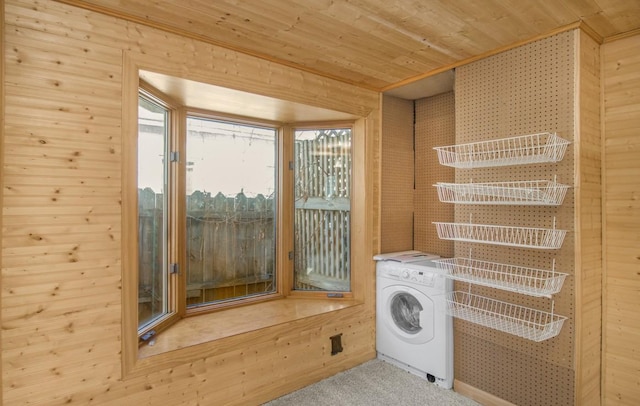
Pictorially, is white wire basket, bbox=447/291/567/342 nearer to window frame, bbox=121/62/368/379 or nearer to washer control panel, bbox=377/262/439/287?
washer control panel, bbox=377/262/439/287

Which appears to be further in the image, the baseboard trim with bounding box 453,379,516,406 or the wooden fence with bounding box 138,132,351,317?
the wooden fence with bounding box 138,132,351,317

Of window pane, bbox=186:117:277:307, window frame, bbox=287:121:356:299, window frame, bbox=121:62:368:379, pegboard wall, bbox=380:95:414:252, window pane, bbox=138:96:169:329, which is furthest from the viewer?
pegboard wall, bbox=380:95:414:252

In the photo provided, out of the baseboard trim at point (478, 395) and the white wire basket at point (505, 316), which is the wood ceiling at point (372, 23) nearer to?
the white wire basket at point (505, 316)

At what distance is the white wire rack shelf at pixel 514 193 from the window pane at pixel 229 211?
64.7 inches

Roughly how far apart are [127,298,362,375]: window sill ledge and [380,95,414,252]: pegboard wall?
0.77m

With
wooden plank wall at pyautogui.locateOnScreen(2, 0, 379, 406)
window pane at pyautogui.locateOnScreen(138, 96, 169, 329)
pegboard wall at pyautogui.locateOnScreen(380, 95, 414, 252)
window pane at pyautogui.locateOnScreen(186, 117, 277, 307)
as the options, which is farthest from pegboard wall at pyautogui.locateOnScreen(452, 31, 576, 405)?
window pane at pyautogui.locateOnScreen(138, 96, 169, 329)

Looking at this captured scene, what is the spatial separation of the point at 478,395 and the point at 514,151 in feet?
5.56

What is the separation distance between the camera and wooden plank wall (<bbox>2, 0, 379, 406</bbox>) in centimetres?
168

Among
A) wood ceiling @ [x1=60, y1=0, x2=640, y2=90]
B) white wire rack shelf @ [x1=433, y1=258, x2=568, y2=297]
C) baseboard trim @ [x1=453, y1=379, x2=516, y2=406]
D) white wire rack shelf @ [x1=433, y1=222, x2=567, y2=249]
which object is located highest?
wood ceiling @ [x1=60, y1=0, x2=640, y2=90]

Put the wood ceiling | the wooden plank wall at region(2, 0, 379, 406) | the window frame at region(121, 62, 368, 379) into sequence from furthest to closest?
the window frame at region(121, 62, 368, 379) → the wood ceiling → the wooden plank wall at region(2, 0, 379, 406)

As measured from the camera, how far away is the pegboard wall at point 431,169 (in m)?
3.25

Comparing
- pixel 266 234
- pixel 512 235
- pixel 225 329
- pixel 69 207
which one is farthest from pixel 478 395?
pixel 69 207

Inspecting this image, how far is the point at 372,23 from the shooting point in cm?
205

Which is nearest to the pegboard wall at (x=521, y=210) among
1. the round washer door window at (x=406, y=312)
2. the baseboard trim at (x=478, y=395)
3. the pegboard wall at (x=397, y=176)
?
the baseboard trim at (x=478, y=395)
